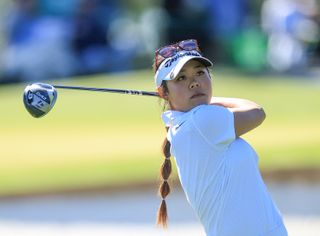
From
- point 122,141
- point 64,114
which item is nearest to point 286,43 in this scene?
point 64,114

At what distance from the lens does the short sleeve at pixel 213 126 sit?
4.43 m

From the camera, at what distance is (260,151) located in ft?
33.3

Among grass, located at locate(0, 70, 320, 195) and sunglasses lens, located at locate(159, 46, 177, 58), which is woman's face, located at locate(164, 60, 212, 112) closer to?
sunglasses lens, located at locate(159, 46, 177, 58)

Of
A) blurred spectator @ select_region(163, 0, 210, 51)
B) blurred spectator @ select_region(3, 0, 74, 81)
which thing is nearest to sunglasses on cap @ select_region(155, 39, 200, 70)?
blurred spectator @ select_region(3, 0, 74, 81)

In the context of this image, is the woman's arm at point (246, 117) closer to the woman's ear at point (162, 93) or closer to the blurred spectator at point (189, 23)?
the woman's ear at point (162, 93)

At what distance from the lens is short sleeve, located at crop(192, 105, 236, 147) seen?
443 centimetres

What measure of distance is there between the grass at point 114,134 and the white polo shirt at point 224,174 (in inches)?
197

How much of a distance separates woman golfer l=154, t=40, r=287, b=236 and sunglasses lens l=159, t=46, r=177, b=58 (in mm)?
42

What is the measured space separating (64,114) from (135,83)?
1.16 meters

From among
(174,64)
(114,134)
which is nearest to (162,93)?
(174,64)

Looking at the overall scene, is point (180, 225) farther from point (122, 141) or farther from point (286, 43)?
Result: point (286, 43)

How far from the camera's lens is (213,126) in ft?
14.5

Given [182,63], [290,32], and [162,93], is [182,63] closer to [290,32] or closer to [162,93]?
[162,93]

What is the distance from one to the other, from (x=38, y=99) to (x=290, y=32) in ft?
39.3
